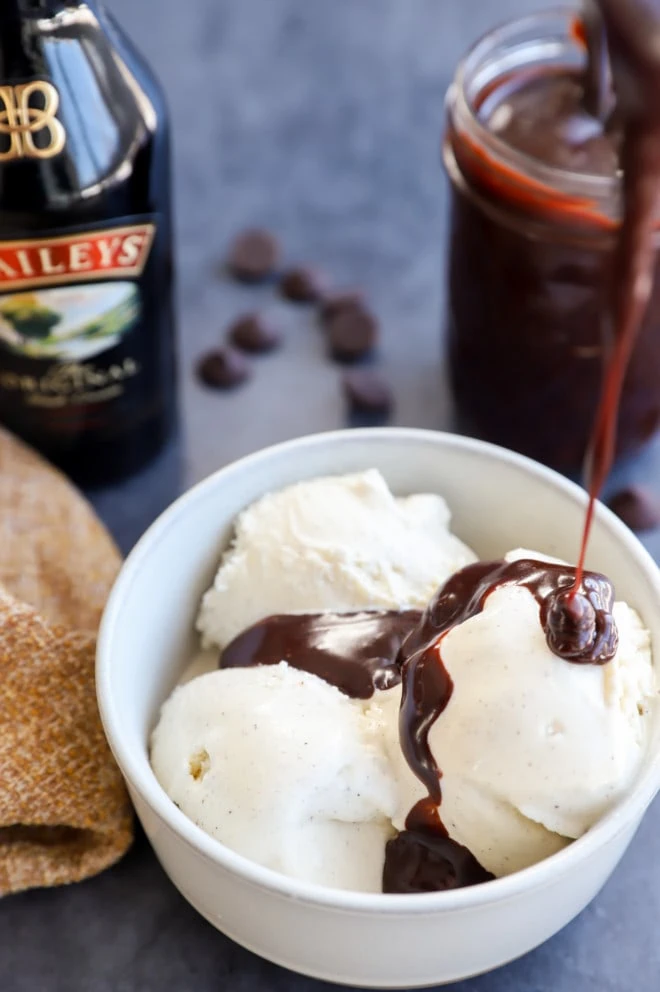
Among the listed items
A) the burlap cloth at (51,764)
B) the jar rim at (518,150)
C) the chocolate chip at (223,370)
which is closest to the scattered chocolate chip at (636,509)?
the jar rim at (518,150)

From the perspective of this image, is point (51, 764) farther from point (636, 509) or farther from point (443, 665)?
point (636, 509)

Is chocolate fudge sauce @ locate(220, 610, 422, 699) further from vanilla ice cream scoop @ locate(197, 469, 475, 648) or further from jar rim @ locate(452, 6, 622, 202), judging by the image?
jar rim @ locate(452, 6, 622, 202)

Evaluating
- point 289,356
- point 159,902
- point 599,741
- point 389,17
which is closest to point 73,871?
point 159,902

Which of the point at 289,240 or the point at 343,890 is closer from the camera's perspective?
the point at 343,890

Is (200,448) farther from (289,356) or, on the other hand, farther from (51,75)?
(51,75)

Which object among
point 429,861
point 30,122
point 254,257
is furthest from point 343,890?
point 254,257

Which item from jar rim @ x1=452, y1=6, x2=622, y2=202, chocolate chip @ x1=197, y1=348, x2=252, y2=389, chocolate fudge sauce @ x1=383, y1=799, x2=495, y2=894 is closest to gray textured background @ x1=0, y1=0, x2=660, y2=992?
chocolate chip @ x1=197, y1=348, x2=252, y2=389
